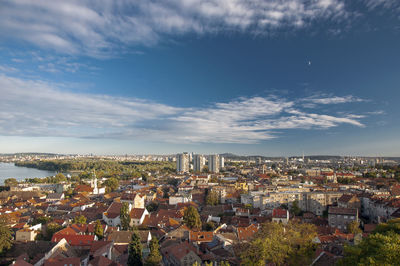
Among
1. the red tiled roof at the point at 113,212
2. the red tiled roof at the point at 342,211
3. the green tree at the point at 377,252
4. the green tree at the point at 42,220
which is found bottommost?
the green tree at the point at 42,220

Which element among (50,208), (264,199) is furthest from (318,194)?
(50,208)

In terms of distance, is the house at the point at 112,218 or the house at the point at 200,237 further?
the house at the point at 112,218

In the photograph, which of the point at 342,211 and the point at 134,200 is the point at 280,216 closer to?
the point at 342,211

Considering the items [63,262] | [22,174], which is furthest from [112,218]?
[22,174]

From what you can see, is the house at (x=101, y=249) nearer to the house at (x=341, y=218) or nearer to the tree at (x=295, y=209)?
the house at (x=341, y=218)

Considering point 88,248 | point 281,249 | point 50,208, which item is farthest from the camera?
point 50,208

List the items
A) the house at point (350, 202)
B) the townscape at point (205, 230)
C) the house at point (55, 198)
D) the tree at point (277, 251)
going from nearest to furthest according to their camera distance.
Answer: the tree at point (277, 251), the townscape at point (205, 230), the house at point (350, 202), the house at point (55, 198)

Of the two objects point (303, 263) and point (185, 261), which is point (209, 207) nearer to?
point (185, 261)

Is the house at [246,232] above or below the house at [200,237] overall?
above

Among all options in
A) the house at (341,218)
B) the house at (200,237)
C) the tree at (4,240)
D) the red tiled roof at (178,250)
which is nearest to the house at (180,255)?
the red tiled roof at (178,250)
